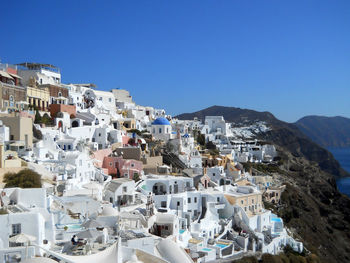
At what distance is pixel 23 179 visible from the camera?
23.6 metres

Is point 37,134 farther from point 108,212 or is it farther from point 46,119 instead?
point 108,212

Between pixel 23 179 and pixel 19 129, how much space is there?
9.32 metres

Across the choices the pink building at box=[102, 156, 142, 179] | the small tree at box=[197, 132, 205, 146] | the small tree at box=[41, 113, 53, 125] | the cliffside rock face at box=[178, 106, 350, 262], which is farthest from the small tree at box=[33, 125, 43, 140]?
the small tree at box=[197, 132, 205, 146]

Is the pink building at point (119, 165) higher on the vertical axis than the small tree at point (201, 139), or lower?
lower

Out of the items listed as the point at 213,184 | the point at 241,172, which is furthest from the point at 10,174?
the point at 241,172

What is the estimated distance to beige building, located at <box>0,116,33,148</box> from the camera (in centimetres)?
3161

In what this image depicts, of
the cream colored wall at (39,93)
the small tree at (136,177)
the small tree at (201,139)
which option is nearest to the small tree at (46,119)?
the cream colored wall at (39,93)

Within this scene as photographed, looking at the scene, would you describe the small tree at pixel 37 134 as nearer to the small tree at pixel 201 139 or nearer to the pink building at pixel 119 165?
the pink building at pixel 119 165

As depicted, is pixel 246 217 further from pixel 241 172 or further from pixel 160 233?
pixel 241 172

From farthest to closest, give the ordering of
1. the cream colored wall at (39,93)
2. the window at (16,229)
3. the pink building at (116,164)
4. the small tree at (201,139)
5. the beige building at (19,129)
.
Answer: the small tree at (201,139)
the cream colored wall at (39,93)
the pink building at (116,164)
the beige building at (19,129)
the window at (16,229)

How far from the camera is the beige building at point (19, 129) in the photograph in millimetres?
31609

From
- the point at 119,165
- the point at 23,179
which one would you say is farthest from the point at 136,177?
the point at 23,179

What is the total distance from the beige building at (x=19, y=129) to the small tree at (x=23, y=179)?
7273 mm

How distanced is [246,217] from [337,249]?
28054 millimetres
